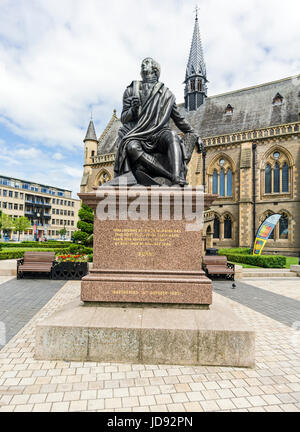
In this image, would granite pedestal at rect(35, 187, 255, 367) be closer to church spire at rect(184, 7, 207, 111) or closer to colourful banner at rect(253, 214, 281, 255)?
colourful banner at rect(253, 214, 281, 255)

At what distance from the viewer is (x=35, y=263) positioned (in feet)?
40.4

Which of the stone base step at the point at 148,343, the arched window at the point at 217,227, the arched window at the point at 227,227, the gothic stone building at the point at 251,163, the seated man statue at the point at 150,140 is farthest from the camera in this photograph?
the arched window at the point at 217,227

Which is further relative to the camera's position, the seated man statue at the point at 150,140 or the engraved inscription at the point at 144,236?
the seated man statue at the point at 150,140

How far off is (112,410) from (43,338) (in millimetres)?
1611

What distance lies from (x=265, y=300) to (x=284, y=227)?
24.0m

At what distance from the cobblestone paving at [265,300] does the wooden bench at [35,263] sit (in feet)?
25.0

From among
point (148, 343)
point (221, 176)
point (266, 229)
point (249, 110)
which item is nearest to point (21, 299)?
point (148, 343)

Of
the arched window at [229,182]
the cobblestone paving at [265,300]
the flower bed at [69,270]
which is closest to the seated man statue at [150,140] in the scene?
the cobblestone paving at [265,300]

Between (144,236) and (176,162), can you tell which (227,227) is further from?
(144,236)

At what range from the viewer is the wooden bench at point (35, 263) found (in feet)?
38.6

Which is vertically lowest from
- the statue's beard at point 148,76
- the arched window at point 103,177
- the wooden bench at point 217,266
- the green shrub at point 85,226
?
the wooden bench at point 217,266

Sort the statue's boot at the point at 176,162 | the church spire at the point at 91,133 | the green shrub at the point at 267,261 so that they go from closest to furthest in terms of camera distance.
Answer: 1. the statue's boot at the point at 176,162
2. the green shrub at the point at 267,261
3. the church spire at the point at 91,133

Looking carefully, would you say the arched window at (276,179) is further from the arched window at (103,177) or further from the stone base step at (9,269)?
the stone base step at (9,269)
